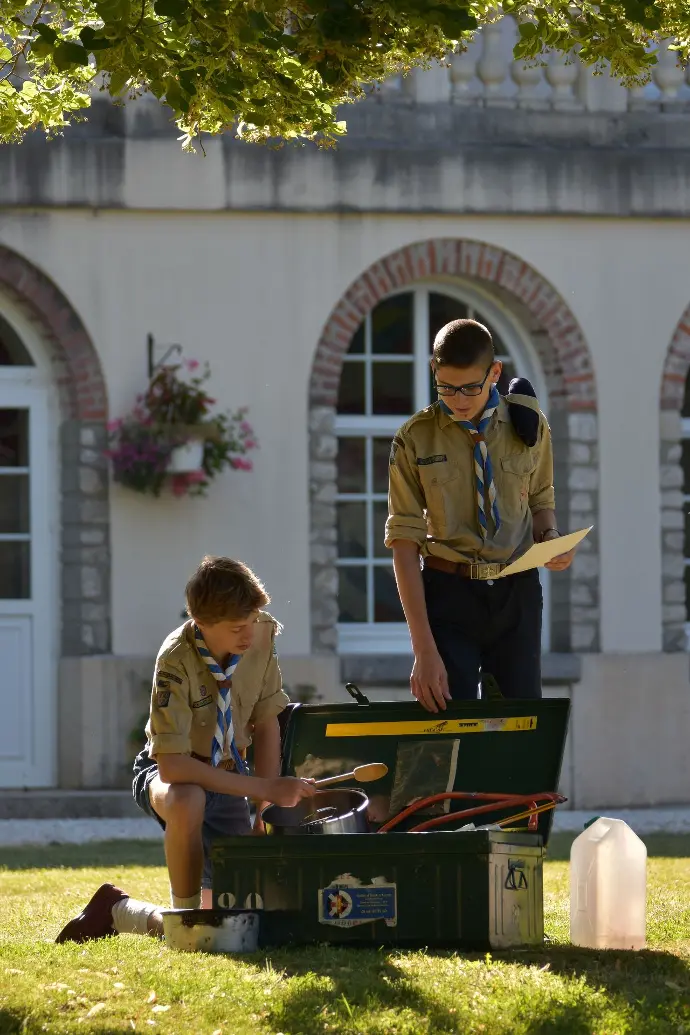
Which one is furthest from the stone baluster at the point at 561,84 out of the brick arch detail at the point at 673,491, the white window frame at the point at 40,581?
the white window frame at the point at 40,581

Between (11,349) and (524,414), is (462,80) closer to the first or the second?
(11,349)

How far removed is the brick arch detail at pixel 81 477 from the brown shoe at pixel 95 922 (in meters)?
5.19

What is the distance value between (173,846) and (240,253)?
20.6 feet

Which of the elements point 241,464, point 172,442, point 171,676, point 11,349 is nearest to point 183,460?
point 172,442

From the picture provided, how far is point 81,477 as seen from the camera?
411 inches

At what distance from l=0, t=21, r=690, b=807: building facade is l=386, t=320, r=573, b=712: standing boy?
17.2 ft

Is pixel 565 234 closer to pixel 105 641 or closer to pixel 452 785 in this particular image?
pixel 105 641

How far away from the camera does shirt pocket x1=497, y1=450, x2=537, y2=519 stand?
17.4ft

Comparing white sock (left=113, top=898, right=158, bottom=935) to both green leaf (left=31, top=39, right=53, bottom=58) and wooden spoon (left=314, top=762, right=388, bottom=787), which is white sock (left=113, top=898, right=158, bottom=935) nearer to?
wooden spoon (left=314, top=762, right=388, bottom=787)

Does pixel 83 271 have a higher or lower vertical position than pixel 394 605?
higher

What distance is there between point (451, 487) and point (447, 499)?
39mm

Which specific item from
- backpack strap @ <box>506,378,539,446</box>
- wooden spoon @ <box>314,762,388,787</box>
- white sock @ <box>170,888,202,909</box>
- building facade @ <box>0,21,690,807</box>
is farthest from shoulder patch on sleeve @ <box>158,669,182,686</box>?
building facade @ <box>0,21,690,807</box>

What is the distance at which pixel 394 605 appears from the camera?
11.1m

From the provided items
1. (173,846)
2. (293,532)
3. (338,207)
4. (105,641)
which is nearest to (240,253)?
(338,207)
